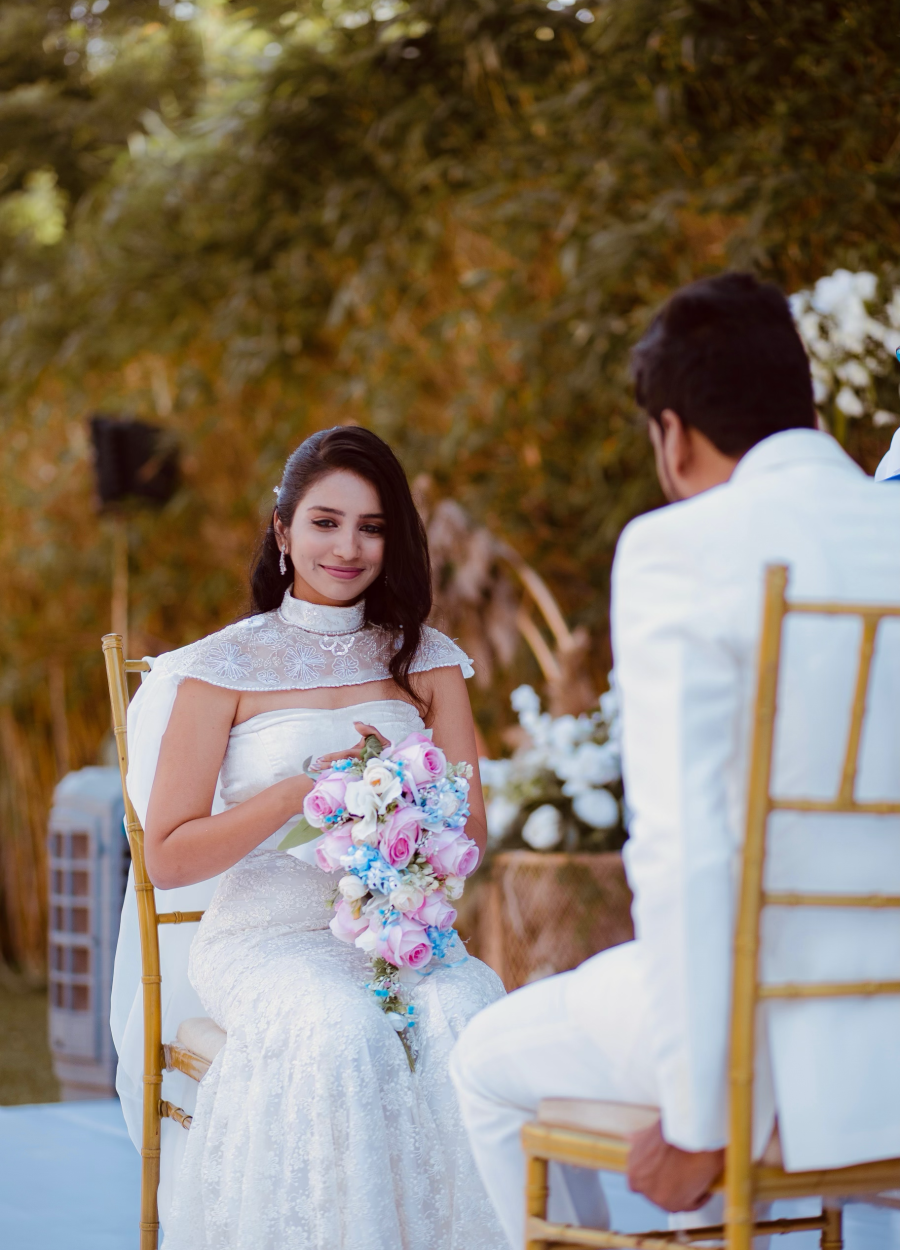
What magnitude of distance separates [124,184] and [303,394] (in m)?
1.18

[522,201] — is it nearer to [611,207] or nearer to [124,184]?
[611,207]

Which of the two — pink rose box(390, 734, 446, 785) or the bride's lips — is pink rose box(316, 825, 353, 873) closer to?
pink rose box(390, 734, 446, 785)

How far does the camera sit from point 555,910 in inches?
151

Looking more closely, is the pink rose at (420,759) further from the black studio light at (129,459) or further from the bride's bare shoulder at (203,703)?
the black studio light at (129,459)

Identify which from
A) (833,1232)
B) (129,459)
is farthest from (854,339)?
(129,459)

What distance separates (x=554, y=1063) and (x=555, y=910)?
2323mm

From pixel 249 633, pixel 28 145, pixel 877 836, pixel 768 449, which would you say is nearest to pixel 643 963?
pixel 877 836

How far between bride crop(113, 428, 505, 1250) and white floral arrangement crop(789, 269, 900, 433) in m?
1.30

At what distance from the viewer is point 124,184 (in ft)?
19.2

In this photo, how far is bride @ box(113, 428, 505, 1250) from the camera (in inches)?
74.9

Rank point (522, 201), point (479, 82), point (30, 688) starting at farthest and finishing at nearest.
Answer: point (30, 688) < point (479, 82) < point (522, 201)

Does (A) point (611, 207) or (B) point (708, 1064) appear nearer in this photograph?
(B) point (708, 1064)

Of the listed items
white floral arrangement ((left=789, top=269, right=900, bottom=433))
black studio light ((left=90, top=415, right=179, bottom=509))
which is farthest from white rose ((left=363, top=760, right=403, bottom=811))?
black studio light ((left=90, top=415, right=179, bottom=509))

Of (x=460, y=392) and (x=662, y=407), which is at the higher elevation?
(x=460, y=392)
